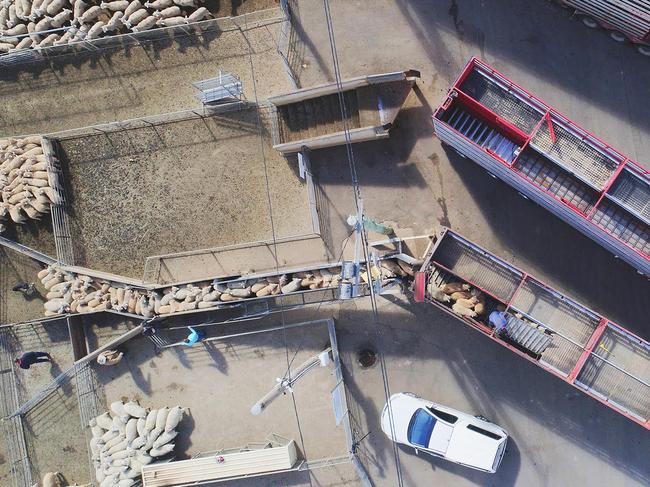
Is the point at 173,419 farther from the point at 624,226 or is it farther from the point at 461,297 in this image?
the point at 624,226

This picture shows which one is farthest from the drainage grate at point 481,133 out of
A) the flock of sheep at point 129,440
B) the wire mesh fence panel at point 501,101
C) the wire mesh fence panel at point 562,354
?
the flock of sheep at point 129,440

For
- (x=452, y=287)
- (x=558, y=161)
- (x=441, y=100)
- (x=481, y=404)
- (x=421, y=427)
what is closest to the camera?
(x=558, y=161)

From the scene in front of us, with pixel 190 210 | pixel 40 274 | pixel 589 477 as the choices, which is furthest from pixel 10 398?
pixel 589 477

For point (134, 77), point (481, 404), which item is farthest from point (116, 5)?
point (481, 404)

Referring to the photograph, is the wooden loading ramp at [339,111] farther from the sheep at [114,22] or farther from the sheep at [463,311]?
the sheep at [114,22]

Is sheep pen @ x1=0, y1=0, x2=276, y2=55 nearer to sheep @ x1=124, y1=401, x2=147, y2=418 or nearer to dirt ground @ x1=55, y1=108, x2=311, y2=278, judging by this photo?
dirt ground @ x1=55, y1=108, x2=311, y2=278

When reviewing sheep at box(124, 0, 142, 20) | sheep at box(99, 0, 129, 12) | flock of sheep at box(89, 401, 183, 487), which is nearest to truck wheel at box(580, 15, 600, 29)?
sheep at box(124, 0, 142, 20)

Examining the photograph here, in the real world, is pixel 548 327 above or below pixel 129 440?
above
